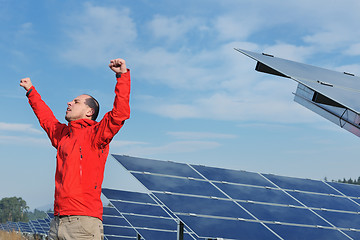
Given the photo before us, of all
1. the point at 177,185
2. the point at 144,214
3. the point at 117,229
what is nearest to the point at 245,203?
the point at 177,185

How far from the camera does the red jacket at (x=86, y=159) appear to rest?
4340 mm

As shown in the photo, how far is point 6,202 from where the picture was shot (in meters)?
129

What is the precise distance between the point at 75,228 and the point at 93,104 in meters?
1.29

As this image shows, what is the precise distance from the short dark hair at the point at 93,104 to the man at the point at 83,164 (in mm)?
31

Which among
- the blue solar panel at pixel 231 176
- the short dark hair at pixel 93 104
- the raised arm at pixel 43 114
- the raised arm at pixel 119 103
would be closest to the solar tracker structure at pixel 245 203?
the blue solar panel at pixel 231 176

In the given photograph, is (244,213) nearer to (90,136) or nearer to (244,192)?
(244,192)

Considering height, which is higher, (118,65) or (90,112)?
(118,65)

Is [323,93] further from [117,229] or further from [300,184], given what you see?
[117,229]

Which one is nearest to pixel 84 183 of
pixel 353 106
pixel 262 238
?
pixel 353 106

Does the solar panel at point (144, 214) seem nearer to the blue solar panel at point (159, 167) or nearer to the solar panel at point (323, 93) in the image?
the blue solar panel at point (159, 167)

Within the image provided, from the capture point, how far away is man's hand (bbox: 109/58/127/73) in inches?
171

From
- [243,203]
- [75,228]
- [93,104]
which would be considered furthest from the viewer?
[243,203]

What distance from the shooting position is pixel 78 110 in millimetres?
4727

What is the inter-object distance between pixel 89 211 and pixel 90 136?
73cm
